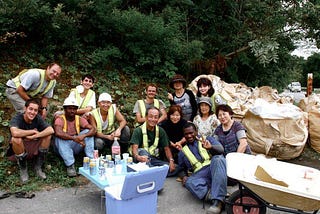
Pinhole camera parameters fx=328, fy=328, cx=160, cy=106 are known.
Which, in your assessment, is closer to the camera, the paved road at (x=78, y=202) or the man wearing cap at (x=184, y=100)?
the paved road at (x=78, y=202)

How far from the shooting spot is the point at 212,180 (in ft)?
13.0

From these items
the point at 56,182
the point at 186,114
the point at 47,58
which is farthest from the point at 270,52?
the point at 56,182

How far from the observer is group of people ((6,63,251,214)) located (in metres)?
4.33

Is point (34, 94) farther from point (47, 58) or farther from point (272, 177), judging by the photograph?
point (272, 177)

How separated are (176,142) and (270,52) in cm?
441

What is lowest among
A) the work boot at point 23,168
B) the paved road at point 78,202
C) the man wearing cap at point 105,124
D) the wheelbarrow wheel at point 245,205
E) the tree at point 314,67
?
the paved road at point 78,202

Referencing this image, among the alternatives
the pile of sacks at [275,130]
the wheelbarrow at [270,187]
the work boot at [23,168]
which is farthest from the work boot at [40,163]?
the pile of sacks at [275,130]

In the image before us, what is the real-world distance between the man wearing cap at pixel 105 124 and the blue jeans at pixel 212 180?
5.06 ft

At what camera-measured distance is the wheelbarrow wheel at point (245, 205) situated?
3.48 metres

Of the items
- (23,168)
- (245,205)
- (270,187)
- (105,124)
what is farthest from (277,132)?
(23,168)

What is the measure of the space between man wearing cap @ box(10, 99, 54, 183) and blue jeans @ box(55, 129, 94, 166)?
23 cm

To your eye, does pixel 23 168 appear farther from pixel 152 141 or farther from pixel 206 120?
pixel 206 120

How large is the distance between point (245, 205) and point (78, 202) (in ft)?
6.67

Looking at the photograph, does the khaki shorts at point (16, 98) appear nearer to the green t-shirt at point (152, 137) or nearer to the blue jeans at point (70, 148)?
the blue jeans at point (70, 148)
